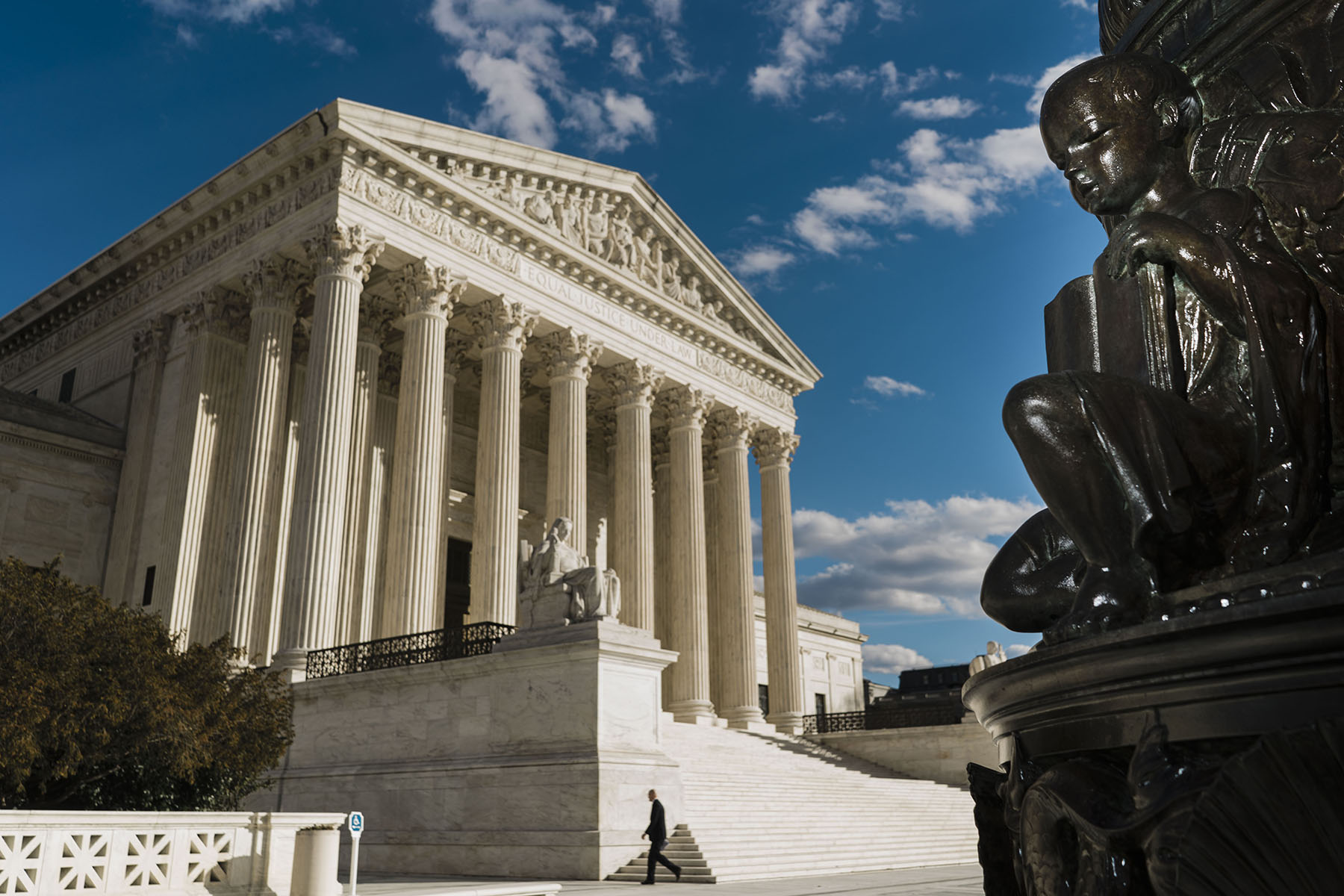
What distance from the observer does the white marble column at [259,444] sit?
22516 mm

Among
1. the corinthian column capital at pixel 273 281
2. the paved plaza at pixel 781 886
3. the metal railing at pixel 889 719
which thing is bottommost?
the paved plaza at pixel 781 886

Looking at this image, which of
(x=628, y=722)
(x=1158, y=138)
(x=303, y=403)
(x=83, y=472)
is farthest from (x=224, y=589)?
(x=1158, y=138)

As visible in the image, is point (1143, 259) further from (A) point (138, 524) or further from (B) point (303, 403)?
(A) point (138, 524)

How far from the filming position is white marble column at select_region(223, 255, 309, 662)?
22516mm

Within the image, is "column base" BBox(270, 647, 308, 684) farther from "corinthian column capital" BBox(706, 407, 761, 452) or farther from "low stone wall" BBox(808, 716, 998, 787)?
"corinthian column capital" BBox(706, 407, 761, 452)

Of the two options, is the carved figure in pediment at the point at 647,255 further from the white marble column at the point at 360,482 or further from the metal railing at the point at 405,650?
the metal railing at the point at 405,650

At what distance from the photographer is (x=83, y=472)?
27375mm

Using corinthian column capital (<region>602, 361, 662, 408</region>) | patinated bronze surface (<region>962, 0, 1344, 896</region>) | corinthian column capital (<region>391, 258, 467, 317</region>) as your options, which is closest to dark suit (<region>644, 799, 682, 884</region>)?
patinated bronze surface (<region>962, 0, 1344, 896</region>)

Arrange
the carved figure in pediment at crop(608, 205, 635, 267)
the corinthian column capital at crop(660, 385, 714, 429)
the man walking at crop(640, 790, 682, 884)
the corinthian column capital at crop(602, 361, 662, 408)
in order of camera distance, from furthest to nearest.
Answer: the corinthian column capital at crop(660, 385, 714, 429) → the carved figure in pediment at crop(608, 205, 635, 267) → the corinthian column capital at crop(602, 361, 662, 408) → the man walking at crop(640, 790, 682, 884)

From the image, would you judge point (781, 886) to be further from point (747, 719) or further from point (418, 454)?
point (747, 719)

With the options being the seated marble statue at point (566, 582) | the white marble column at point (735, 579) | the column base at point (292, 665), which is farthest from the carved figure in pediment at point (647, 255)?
the column base at point (292, 665)

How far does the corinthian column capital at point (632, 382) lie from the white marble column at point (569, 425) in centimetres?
143

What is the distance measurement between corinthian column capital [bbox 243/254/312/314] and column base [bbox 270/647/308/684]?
8159mm

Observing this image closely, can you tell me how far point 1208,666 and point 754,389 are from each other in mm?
34396
